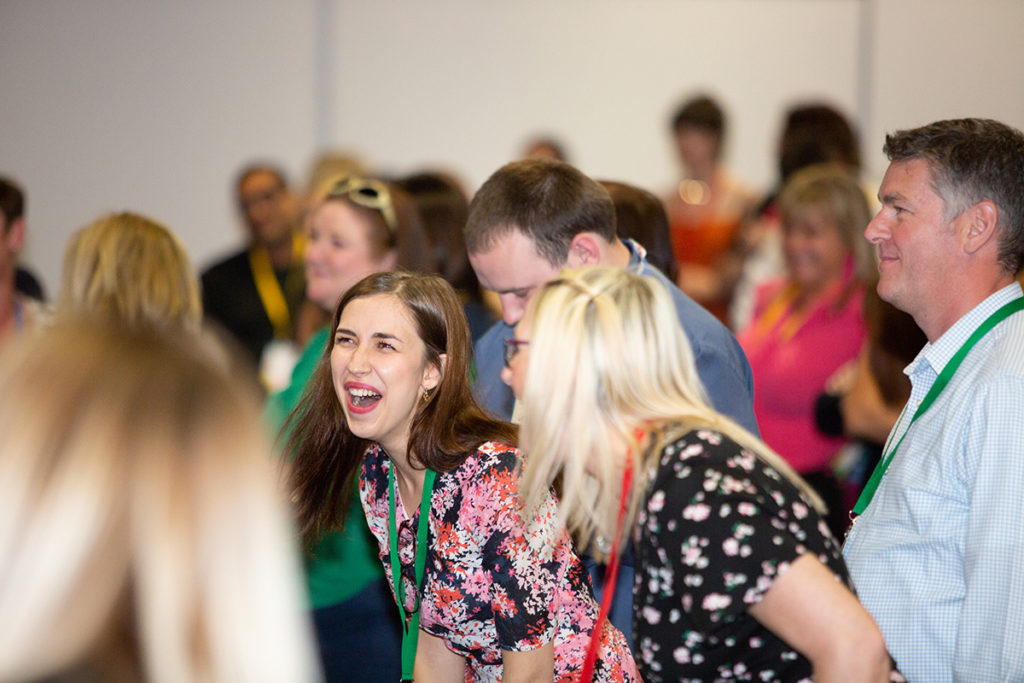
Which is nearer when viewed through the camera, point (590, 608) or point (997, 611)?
point (997, 611)

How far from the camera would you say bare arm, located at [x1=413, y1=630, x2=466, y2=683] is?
93.7 inches

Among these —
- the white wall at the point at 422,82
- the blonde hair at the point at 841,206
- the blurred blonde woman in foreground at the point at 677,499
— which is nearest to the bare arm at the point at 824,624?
the blurred blonde woman in foreground at the point at 677,499

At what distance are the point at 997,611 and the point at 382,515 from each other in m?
1.29

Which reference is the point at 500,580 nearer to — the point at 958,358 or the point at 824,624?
the point at 824,624

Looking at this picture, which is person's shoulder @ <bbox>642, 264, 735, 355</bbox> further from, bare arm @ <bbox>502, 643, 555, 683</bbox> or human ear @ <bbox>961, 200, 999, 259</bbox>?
bare arm @ <bbox>502, 643, 555, 683</bbox>

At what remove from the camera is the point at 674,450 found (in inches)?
68.7

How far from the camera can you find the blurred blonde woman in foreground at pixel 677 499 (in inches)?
64.6

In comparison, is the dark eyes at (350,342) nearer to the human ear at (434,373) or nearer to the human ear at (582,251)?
the human ear at (434,373)

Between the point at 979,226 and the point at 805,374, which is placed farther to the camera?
the point at 805,374

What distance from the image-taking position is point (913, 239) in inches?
84.5

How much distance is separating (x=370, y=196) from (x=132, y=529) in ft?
8.74

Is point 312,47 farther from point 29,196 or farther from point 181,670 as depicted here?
point 181,670

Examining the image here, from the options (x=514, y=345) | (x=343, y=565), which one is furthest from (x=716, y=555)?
(x=343, y=565)

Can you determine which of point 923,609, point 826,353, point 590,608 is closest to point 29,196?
point 826,353
